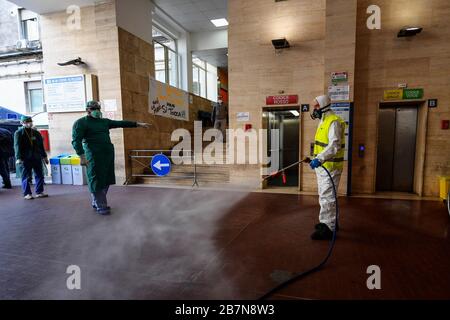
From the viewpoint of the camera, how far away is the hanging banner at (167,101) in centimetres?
857

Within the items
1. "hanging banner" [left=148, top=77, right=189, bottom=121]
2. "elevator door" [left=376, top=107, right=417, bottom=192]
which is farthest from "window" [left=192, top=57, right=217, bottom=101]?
"elevator door" [left=376, top=107, right=417, bottom=192]

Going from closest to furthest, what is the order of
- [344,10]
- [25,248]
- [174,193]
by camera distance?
[25,248] → [344,10] → [174,193]

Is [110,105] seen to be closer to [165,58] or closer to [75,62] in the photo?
[75,62]

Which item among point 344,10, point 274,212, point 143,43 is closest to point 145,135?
point 143,43

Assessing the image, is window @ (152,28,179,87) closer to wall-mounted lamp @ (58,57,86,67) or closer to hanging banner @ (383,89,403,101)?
wall-mounted lamp @ (58,57,86,67)

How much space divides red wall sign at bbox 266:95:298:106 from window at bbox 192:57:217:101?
717 cm

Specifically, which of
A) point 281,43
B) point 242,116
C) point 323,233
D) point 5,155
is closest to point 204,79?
point 242,116

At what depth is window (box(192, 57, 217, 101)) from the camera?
43.4ft

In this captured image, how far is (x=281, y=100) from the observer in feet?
20.7

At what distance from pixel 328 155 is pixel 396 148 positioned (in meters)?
4.16

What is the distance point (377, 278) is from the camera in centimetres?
238

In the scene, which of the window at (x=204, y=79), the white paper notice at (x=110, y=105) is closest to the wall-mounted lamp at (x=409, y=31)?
the white paper notice at (x=110, y=105)

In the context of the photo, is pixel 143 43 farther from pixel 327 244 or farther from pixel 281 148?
pixel 327 244

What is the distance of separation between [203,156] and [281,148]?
2582 mm
